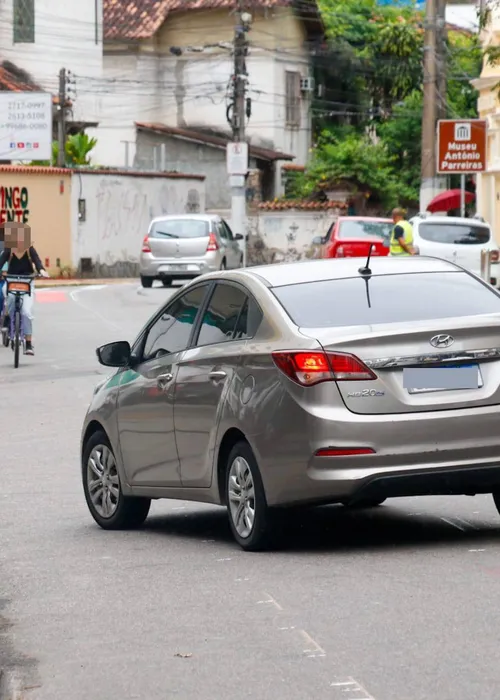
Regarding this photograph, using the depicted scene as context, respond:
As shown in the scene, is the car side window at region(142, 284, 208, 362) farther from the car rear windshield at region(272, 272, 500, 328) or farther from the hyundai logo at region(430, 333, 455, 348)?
the hyundai logo at region(430, 333, 455, 348)

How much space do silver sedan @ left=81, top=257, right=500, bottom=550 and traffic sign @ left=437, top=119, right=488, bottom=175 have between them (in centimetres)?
2340

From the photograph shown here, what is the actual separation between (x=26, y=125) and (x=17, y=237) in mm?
33436

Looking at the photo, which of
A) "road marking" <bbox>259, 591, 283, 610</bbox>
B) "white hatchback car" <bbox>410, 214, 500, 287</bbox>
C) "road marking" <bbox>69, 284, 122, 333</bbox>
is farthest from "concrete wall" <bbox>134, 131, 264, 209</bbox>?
"road marking" <bbox>259, 591, 283, 610</bbox>

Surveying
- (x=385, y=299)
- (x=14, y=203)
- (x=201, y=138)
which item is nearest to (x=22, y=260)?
(x=385, y=299)

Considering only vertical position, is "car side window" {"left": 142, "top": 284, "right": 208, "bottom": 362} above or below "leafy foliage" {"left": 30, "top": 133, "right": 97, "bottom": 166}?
below

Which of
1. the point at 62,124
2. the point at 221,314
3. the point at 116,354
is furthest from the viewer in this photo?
the point at 62,124

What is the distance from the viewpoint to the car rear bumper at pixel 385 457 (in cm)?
838

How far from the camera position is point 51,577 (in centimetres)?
859

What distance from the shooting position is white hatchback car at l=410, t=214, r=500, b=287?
3253 cm

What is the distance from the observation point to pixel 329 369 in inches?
330

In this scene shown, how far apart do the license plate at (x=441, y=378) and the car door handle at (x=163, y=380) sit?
65.2 inches

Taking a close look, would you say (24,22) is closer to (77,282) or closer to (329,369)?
(77,282)

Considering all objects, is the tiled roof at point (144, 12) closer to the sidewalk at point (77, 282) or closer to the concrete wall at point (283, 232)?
the concrete wall at point (283, 232)

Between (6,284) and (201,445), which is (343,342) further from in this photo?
(6,284)
